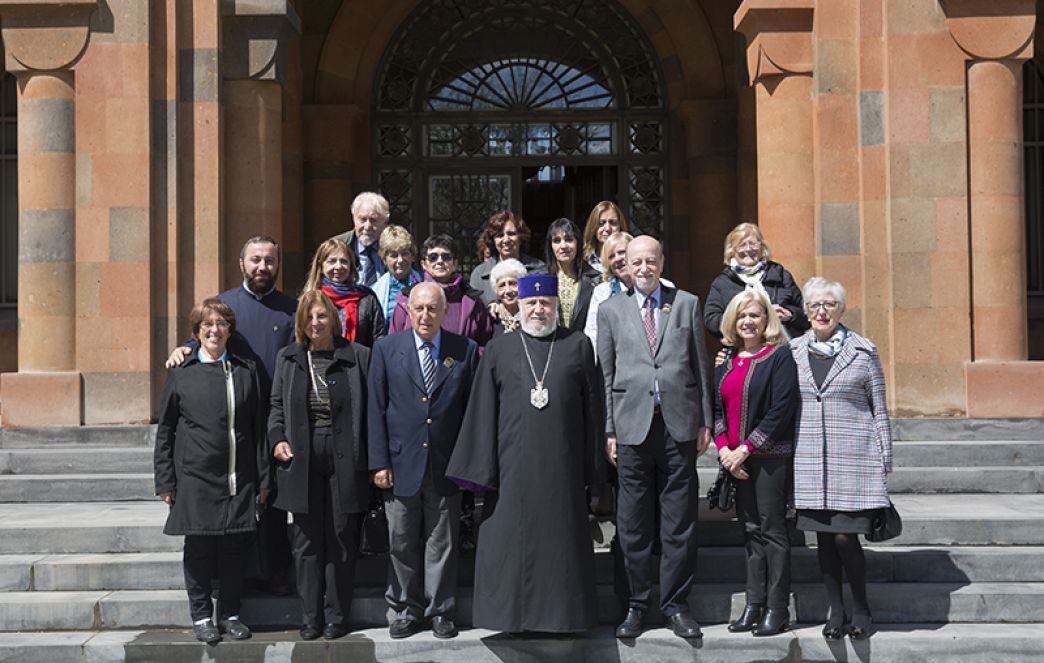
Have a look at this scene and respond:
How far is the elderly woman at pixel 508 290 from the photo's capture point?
294 inches

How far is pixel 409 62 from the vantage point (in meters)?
14.3

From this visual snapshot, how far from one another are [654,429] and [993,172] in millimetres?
4847

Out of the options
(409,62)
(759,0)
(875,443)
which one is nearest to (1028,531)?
(875,443)

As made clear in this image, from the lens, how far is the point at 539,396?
6.83 metres

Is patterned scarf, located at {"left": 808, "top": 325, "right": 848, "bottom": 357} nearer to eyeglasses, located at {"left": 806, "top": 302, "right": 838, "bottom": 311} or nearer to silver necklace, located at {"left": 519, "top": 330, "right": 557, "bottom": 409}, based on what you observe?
eyeglasses, located at {"left": 806, "top": 302, "right": 838, "bottom": 311}

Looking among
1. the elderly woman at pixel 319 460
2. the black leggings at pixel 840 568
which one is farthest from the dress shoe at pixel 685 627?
the elderly woman at pixel 319 460

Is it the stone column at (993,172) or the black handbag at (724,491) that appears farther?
the stone column at (993,172)

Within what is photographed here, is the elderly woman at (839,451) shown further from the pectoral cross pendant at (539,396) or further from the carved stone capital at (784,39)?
the carved stone capital at (784,39)

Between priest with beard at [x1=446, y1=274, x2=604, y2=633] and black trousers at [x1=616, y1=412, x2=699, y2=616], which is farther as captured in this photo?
black trousers at [x1=616, y1=412, x2=699, y2=616]

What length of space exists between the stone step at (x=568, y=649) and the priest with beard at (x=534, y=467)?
0.18 metres

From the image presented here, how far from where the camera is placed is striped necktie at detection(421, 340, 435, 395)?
7020 mm

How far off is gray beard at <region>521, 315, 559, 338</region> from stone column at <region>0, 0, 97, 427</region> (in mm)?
4725

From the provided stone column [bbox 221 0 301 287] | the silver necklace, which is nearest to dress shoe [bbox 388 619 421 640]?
the silver necklace

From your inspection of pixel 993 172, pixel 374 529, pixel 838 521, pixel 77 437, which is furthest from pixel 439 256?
pixel 993 172
